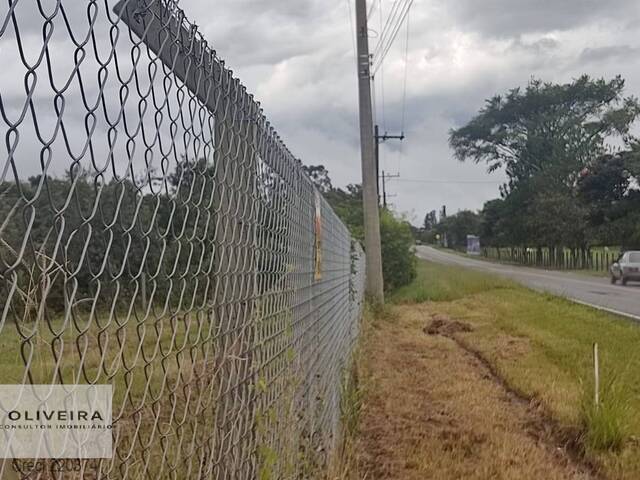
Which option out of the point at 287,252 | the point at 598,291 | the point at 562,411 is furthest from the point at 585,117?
the point at 287,252

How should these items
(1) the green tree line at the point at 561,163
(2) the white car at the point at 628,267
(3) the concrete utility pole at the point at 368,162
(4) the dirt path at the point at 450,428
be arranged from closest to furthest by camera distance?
(4) the dirt path at the point at 450,428 < (3) the concrete utility pole at the point at 368,162 < (2) the white car at the point at 628,267 < (1) the green tree line at the point at 561,163

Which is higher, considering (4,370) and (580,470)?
(4,370)

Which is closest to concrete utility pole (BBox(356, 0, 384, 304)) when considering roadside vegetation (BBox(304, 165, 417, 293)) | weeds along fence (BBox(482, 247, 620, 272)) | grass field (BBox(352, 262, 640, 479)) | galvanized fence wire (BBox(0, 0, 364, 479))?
grass field (BBox(352, 262, 640, 479))

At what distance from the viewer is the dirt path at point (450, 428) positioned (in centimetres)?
469

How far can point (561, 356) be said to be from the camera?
28.6ft

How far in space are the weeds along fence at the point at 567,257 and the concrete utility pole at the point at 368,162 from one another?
24144 millimetres

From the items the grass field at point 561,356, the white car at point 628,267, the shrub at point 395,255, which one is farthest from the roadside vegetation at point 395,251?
the white car at point 628,267

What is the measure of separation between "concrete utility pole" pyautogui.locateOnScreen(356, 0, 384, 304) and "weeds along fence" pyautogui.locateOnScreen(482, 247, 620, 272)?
24144 millimetres

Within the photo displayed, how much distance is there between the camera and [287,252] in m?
3.14

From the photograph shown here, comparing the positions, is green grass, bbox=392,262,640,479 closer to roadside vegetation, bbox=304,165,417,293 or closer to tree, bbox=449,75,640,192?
roadside vegetation, bbox=304,165,417,293

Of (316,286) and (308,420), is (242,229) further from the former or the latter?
(316,286)

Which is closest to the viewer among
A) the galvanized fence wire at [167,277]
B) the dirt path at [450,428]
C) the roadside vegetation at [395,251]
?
the galvanized fence wire at [167,277]

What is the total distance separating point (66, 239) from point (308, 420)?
8.42 ft

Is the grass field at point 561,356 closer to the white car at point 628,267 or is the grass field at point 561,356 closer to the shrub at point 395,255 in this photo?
the shrub at point 395,255
